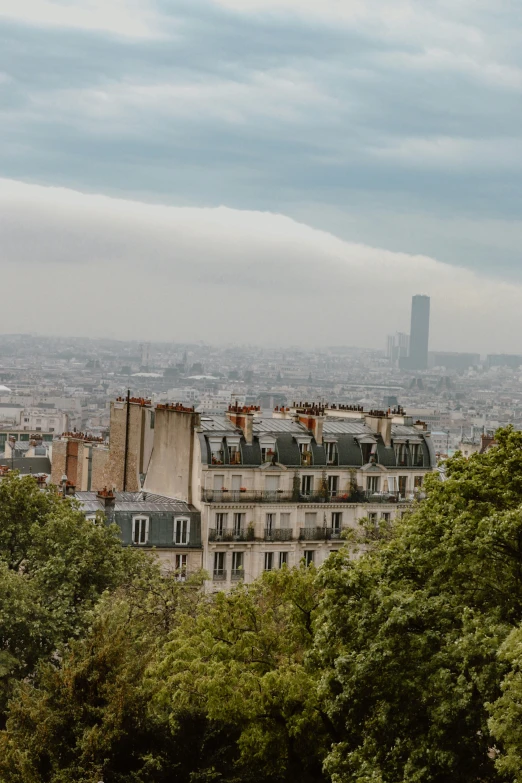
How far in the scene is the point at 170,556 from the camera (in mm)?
51531

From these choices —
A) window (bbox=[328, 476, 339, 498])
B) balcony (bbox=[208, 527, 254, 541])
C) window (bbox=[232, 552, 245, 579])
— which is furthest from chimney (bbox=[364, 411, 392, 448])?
window (bbox=[232, 552, 245, 579])

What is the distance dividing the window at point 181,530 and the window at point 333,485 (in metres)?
6.04

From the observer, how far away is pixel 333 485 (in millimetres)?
54938

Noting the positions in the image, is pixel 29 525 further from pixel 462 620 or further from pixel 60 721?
pixel 462 620

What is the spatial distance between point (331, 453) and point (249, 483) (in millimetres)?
3937

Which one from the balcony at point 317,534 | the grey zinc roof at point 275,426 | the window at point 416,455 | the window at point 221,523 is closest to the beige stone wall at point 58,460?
the grey zinc roof at point 275,426

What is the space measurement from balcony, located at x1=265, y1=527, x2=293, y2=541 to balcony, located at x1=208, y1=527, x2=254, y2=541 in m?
0.73

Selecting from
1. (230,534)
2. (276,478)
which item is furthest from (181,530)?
(276,478)

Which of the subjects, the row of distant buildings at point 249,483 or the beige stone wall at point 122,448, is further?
the beige stone wall at point 122,448

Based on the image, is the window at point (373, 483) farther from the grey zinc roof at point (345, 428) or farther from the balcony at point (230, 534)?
the balcony at point (230, 534)

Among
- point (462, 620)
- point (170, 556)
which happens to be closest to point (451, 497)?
point (462, 620)

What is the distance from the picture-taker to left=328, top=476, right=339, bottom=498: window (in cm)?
5472

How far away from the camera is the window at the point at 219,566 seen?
5175 centimetres

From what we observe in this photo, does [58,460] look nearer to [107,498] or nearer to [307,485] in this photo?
[107,498]
